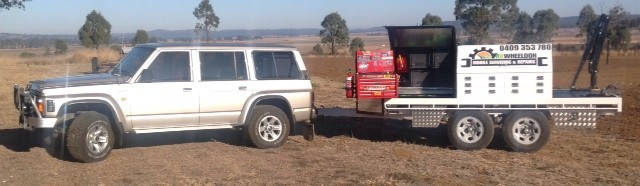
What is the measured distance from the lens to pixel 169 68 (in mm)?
10797

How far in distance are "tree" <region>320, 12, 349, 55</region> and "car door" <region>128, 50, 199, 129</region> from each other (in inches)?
1932

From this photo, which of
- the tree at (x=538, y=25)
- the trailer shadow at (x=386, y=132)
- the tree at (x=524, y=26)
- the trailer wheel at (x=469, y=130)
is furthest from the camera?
the tree at (x=538, y=25)

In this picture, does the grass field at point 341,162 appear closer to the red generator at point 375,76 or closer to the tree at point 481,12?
the red generator at point 375,76

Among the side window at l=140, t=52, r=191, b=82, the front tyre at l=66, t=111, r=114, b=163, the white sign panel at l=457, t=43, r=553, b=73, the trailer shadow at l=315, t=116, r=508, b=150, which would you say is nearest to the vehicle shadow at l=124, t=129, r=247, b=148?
the front tyre at l=66, t=111, r=114, b=163

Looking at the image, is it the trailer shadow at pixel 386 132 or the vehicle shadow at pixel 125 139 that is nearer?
the vehicle shadow at pixel 125 139

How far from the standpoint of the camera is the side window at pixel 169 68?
34.9 feet

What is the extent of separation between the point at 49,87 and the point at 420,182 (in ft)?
16.2

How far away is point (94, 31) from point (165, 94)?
41.0m

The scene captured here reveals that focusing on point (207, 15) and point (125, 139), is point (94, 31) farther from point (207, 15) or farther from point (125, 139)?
point (125, 139)

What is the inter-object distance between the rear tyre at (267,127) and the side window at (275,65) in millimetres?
508

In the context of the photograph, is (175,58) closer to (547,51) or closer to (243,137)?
(243,137)

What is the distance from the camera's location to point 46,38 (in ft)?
284

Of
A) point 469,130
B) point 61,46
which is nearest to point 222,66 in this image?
point 469,130

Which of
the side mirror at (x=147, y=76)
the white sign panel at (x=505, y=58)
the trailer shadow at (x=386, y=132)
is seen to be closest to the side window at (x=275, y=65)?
the side mirror at (x=147, y=76)
